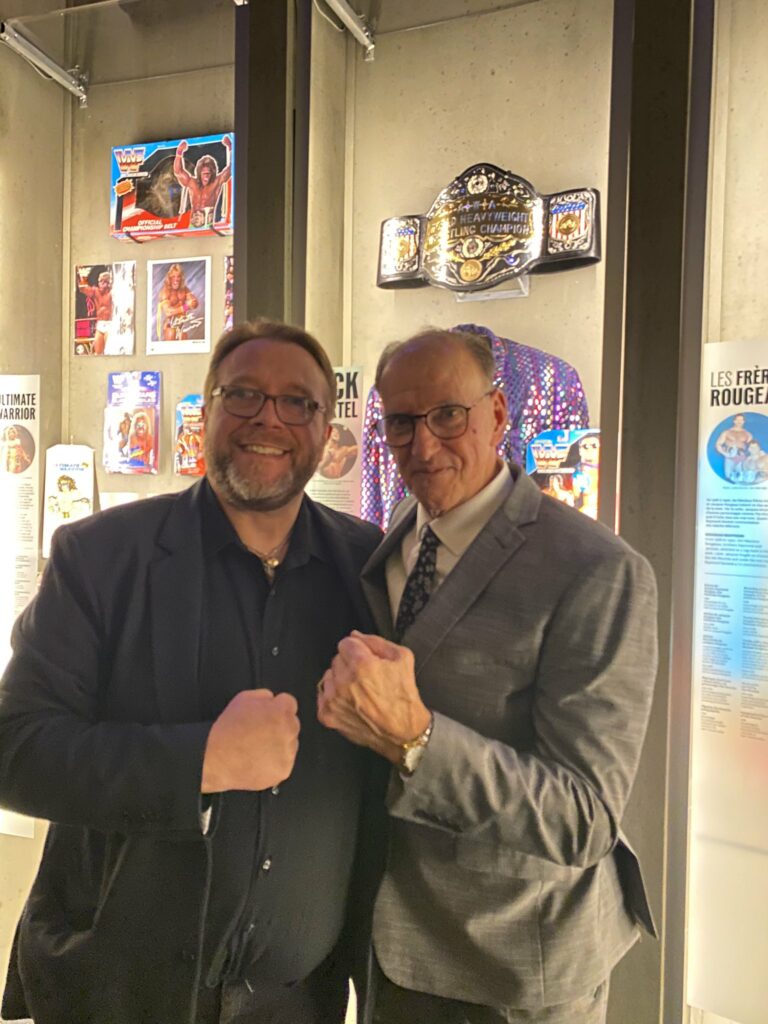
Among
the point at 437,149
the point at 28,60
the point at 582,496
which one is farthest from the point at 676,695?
the point at 28,60

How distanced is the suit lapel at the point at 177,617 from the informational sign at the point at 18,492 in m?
1.31

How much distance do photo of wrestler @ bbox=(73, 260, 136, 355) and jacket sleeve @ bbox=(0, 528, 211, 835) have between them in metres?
1.25

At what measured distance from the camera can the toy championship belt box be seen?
2211mm

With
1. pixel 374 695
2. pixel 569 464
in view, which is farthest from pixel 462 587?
pixel 569 464

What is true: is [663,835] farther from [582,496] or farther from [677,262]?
[677,262]

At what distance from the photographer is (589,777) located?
110 cm

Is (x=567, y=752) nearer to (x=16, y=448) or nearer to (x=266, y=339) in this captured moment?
(x=266, y=339)

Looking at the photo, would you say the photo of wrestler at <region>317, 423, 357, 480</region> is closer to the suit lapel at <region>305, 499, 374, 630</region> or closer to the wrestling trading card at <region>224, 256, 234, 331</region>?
the wrestling trading card at <region>224, 256, 234, 331</region>

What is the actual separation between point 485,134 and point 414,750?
166 centimetres

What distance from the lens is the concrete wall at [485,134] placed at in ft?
6.32

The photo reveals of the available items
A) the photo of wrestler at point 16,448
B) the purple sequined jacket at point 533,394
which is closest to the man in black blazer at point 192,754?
the purple sequined jacket at point 533,394

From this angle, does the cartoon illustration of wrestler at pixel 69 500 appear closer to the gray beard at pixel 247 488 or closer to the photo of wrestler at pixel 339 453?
the photo of wrestler at pixel 339 453

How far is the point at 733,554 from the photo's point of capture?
181 cm

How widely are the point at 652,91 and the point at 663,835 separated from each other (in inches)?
66.0
